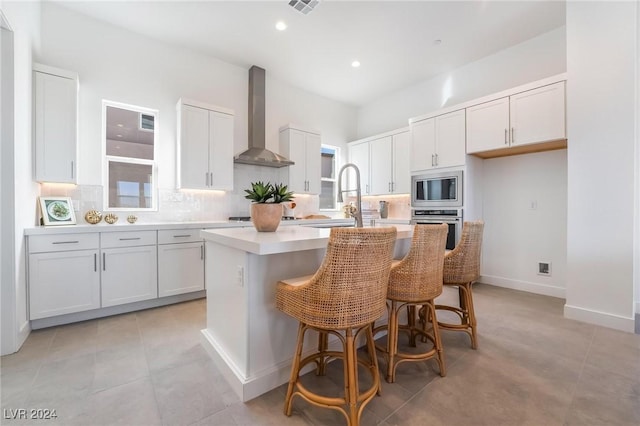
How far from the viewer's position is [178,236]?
128 inches

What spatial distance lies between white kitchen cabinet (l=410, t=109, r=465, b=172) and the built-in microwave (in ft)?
0.48

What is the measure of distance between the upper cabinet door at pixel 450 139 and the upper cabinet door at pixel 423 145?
82 mm

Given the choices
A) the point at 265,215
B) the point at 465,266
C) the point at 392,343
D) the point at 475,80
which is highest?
the point at 475,80

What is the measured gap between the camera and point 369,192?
542 cm

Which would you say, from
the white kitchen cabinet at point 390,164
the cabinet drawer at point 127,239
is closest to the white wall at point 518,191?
the white kitchen cabinet at point 390,164

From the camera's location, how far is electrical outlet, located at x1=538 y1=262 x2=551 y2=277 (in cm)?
358

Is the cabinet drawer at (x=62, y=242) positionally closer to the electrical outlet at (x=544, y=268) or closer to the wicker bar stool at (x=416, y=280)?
the wicker bar stool at (x=416, y=280)

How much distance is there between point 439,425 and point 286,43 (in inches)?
167

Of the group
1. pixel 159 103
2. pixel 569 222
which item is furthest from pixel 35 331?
pixel 569 222

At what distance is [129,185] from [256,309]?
3.01m

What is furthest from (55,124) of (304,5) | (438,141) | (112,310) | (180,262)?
(438,141)

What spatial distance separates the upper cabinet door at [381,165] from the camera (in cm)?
504

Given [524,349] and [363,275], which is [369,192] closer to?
[524,349]

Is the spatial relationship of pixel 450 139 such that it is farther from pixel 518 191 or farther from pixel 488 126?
pixel 518 191
